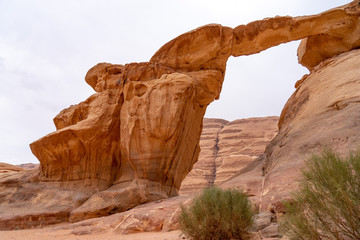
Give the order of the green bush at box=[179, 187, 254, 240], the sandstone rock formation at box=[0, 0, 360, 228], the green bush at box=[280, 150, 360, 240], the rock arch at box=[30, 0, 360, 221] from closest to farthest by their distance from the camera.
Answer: the green bush at box=[280, 150, 360, 240] → the green bush at box=[179, 187, 254, 240] → the sandstone rock formation at box=[0, 0, 360, 228] → the rock arch at box=[30, 0, 360, 221]

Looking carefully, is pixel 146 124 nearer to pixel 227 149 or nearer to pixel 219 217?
pixel 219 217

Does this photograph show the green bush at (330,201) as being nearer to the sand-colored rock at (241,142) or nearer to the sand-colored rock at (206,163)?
the sand-colored rock at (206,163)

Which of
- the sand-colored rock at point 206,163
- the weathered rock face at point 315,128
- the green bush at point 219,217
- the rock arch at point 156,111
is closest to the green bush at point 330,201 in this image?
the green bush at point 219,217

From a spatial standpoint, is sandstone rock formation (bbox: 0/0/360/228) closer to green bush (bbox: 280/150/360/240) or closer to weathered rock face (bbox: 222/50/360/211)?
weathered rock face (bbox: 222/50/360/211)

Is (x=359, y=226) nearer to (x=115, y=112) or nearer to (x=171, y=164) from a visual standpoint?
(x=171, y=164)

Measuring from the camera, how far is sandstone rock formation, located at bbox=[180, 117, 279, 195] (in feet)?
140

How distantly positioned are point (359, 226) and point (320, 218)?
457 mm

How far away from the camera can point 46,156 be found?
47.6 ft

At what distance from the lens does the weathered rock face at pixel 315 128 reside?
284 inches

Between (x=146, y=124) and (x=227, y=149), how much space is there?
125 ft

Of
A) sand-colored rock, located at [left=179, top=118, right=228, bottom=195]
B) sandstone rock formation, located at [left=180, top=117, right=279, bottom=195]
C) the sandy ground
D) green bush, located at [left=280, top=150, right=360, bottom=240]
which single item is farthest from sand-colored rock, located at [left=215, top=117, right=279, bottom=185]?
green bush, located at [left=280, top=150, right=360, bottom=240]

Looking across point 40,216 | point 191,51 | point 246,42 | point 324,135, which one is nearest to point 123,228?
point 40,216

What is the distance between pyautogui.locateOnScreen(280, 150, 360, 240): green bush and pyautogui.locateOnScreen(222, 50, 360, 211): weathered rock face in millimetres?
1809

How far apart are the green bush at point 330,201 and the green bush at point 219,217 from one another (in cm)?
158
